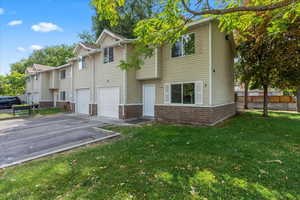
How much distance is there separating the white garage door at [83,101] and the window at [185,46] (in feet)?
29.9

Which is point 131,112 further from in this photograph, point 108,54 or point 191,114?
point 108,54

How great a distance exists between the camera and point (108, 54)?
12273 mm

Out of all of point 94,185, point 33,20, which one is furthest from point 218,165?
point 33,20

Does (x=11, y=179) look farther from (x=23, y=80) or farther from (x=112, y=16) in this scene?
(x=23, y=80)

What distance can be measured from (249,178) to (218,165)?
2.33ft

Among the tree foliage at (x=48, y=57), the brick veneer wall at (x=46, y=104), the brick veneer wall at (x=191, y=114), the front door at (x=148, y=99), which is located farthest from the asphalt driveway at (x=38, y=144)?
the tree foliage at (x=48, y=57)

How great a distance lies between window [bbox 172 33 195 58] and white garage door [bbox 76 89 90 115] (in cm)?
911

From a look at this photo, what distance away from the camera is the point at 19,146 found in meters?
6.27

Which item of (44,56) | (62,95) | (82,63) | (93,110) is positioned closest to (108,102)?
(93,110)

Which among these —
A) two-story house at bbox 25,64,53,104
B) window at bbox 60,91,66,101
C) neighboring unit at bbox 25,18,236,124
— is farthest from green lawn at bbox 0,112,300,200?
two-story house at bbox 25,64,53,104

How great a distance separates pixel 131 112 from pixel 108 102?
2.42m

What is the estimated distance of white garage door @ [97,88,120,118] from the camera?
38.4 ft

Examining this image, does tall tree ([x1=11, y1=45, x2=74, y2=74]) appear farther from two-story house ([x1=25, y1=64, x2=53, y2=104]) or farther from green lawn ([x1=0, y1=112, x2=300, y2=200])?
green lawn ([x1=0, y1=112, x2=300, y2=200])

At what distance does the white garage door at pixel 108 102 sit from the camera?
11.7m
